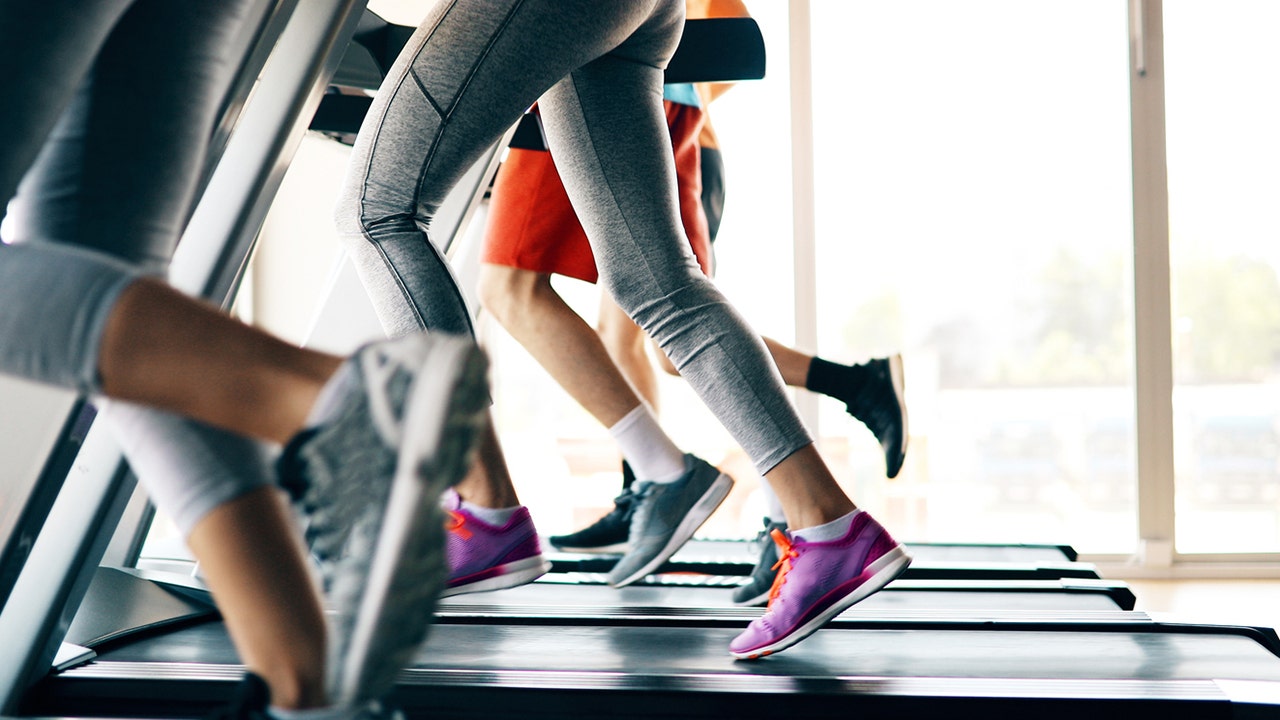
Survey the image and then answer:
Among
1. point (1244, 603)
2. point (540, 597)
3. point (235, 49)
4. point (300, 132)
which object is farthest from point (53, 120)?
point (1244, 603)

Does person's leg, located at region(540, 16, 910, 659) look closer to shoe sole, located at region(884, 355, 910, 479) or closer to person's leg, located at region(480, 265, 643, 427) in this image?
person's leg, located at region(480, 265, 643, 427)

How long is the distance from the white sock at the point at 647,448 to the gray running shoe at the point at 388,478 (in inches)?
41.1

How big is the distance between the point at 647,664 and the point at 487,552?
0.29 m

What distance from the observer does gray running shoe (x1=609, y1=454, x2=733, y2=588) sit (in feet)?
5.09

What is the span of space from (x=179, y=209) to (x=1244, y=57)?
12.7 ft

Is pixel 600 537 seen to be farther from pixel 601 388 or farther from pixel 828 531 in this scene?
pixel 828 531

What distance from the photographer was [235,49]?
1.16 m

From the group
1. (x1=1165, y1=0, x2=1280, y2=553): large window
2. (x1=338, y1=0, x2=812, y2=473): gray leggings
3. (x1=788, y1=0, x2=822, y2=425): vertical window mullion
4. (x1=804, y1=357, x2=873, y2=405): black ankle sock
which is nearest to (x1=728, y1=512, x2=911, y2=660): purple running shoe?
(x1=338, y1=0, x2=812, y2=473): gray leggings

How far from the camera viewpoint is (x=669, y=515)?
1.55 metres

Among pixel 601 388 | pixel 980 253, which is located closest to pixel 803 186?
pixel 980 253

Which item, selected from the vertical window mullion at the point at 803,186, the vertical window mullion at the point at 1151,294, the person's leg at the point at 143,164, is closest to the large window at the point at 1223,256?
the vertical window mullion at the point at 1151,294

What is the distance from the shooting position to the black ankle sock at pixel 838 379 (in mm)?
1954

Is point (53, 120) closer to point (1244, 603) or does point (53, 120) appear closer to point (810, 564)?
point (810, 564)

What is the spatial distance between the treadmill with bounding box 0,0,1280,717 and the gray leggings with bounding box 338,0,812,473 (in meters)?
0.27
